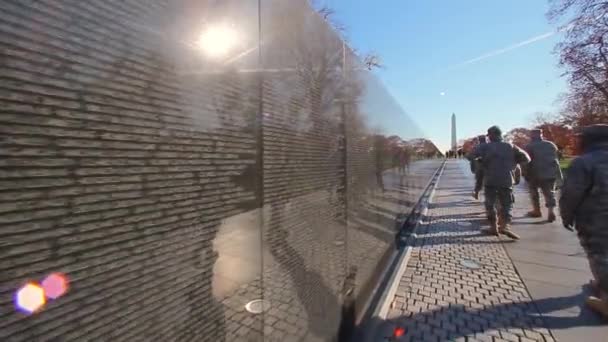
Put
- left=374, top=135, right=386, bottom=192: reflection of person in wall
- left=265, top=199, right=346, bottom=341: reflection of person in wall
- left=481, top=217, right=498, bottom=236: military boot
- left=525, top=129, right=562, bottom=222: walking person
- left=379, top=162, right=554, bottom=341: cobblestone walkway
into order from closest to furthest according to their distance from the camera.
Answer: left=265, top=199, right=346, bottom=341: reflection of person in wall < left=379, top=162, right=554, bottom=341: cobblestone walkway < left=374, top=135, right=386, bottom=192: reflection of person in wall < left=481, top=217, right=498, bottom=236: military boot < left=525, top=129, right=562, bottom=222: walking person

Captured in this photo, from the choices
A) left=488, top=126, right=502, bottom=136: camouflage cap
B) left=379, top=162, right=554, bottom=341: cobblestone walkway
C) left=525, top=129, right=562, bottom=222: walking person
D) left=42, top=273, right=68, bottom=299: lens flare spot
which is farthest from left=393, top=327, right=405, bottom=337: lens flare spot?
left=525, top=129, right=562, bottom=222: walking person

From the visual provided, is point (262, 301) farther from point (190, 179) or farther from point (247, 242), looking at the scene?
point (190, 179)

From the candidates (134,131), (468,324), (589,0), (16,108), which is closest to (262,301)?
(134,131)

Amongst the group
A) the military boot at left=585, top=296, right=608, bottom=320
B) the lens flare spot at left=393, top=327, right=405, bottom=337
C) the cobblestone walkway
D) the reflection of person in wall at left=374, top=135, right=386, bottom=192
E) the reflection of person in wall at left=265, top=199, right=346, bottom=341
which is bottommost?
the lens flare spot at left=393, top=327, right=405, bottom=337

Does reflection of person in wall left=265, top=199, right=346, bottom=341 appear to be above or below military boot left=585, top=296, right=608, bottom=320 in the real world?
above

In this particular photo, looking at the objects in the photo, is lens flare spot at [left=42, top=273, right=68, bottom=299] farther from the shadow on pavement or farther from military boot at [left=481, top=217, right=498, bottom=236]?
military boot at [left=481, top=217, right=498, bottom=236]

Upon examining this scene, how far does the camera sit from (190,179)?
149 centimetres

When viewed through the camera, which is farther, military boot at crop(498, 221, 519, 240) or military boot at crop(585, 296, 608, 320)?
military boot at crop(498, 221, 519, 240)

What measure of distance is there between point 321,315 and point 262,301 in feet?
2.82

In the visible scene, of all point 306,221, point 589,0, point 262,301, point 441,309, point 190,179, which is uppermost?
point 589,0

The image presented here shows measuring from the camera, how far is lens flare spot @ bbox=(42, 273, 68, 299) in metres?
0.94

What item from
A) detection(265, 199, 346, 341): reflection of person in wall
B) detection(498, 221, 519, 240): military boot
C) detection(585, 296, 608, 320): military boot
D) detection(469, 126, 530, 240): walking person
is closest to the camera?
detection(265, 199, 346, 341): reflection of person in wall

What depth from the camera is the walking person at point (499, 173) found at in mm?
6090

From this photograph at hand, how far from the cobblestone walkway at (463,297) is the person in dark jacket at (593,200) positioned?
27.0 inches
